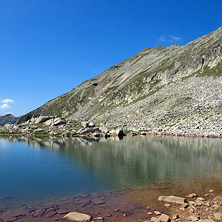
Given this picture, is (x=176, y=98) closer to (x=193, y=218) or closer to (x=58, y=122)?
(x=58, y=122)

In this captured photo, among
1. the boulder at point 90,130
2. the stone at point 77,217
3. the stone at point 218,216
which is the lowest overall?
the stone at point 77,217

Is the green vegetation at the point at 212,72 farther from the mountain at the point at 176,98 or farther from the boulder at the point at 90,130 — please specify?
the boulder at the point at 90,130

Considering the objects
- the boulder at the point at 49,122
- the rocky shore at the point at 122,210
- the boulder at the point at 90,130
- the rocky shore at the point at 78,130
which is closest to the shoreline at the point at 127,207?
the rocky shore at the point at 122,210

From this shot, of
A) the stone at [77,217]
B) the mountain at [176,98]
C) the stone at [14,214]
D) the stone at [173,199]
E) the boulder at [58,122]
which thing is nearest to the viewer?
the stone at [77,217]

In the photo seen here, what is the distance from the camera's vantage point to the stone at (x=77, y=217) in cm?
1266

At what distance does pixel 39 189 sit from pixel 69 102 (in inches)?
6525

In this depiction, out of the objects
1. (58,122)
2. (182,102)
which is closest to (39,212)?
(182,102)

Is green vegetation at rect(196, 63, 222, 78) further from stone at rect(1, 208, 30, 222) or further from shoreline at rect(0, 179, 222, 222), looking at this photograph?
stone at rect(1, 208, 30, 222)

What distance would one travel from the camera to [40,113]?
7470 inches

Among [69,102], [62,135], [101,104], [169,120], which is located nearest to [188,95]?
[169,120]

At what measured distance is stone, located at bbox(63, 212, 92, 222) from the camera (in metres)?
12.7

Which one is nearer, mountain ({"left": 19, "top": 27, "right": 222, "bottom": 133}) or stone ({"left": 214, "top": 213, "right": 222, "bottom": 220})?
stone ({"left": 214, "top": 213, "right": 222, "bottom": 220})

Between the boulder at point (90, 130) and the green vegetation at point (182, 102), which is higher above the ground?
the green vegetation at point (182, 102)

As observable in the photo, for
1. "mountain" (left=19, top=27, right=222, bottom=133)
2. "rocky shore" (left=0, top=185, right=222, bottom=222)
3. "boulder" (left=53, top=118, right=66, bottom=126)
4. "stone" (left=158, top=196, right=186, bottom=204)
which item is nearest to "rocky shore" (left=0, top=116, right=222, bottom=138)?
"boulder" (left=53, top=118, right=66, bottom=126)
